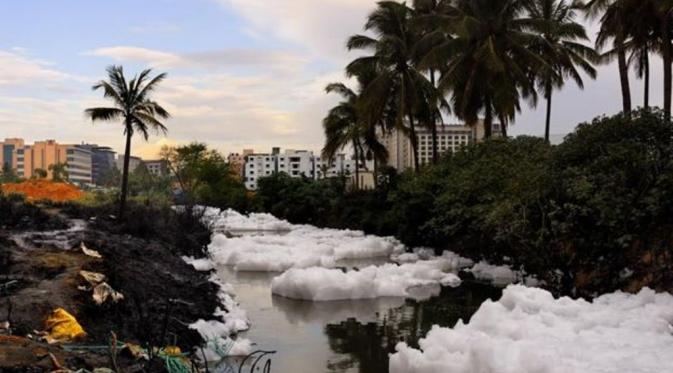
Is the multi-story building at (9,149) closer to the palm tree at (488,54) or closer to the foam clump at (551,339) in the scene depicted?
the palm tree at (488,54)

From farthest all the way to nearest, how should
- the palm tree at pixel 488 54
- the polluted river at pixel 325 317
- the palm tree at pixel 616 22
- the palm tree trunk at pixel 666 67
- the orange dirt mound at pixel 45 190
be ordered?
the orange dirt mound at pixel 45 190 < the palm tree at pixel 488 54 < the palm tree at pixel 616 22 < the palm tree trunk at pixel 666 67 < the polluted river at pixel 325 317

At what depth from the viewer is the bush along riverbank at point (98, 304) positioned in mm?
7500

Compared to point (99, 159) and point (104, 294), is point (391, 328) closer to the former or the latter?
point (104, 294)

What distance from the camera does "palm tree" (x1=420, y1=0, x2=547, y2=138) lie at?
81.7 feet

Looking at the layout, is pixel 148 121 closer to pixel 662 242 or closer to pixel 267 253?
pixel 267 253

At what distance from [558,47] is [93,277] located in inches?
923

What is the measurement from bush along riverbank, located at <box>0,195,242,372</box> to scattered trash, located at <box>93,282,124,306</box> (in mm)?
15

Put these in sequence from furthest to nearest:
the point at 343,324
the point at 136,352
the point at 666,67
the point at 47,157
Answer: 1. the point at 47,157
2. the point at 666,67
3. the point at 343,324
4. the point at 136,352

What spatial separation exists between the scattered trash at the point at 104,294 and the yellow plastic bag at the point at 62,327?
113 cm

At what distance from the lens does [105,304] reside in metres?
10.6

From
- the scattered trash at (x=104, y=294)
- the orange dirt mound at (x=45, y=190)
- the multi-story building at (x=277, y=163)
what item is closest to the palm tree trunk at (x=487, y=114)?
the scattered trash at (x=104, y=294)

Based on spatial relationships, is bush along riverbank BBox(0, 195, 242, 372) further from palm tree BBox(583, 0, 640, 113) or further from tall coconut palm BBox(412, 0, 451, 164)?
palm tree BBox(583, 0, 640, 113)

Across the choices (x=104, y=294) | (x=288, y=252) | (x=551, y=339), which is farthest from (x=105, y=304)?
(x=288, y=252)

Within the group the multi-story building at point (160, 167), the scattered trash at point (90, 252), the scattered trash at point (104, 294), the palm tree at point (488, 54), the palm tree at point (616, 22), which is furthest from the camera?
the multi-story building at point (160, 167)
